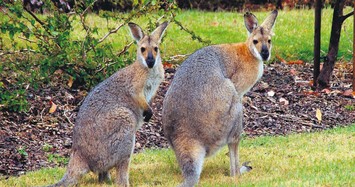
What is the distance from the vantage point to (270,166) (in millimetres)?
8203

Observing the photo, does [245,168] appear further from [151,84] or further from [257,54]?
[151,84]

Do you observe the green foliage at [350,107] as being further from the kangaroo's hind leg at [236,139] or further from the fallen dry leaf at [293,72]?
the kangaroo's hind leg at [236,139]

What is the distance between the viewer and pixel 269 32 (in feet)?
27.5

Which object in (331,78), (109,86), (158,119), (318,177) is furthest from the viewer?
(331,78)

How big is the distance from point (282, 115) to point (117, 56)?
2.52 meters

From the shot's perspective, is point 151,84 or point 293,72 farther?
point 293,72

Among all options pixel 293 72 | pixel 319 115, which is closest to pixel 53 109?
pixel 319 115

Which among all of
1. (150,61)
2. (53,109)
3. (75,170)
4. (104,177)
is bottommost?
(53,109)

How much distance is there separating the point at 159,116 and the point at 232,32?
5.35 metres

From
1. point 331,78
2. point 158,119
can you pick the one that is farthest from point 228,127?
point 331,78

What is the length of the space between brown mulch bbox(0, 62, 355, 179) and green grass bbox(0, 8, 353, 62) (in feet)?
4.51

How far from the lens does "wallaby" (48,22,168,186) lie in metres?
7.34

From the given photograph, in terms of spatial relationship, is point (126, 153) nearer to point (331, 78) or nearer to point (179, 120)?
point (179, 120)

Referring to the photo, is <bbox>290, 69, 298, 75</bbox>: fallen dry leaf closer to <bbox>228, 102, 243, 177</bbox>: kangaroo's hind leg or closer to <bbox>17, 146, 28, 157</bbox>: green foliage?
<bbox>228, 102, 243, 177</bbox>: kangaroo's hind leg
